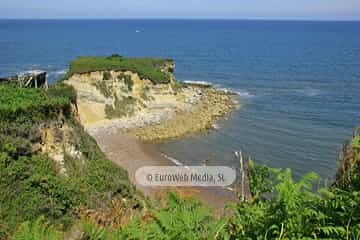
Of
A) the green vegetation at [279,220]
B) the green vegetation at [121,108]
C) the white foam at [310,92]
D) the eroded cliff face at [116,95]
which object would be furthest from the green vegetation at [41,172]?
the white foam at [310,92]

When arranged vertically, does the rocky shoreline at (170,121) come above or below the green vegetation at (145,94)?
below

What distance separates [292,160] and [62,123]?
56.5ft

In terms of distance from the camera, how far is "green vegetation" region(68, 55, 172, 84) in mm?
37781

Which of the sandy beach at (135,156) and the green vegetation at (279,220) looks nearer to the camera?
the green vegetation at (279,220)

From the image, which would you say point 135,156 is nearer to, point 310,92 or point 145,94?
point 145,94

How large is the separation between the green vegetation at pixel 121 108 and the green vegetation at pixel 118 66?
272cm

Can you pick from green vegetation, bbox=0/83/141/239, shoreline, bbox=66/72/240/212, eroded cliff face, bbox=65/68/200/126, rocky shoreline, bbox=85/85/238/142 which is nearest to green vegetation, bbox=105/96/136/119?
eroded cliff face, bbox=65/68/200/126

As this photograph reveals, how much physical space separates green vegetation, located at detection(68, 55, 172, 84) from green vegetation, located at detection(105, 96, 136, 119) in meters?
2.72

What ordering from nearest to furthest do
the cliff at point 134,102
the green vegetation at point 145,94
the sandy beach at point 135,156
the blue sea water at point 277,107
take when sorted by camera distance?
the sandy beach at point 135,156
the blue sea water at point 277,107
the cliff at point 134,102
the green vegetation at point 145,94

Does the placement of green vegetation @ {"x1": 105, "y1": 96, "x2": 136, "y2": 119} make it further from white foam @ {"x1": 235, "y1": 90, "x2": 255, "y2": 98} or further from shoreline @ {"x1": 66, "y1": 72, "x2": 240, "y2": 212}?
white foam @ {"x1": 235, "y1": 90, "x2": 255, "y2": 98}

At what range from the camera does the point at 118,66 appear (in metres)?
39.0

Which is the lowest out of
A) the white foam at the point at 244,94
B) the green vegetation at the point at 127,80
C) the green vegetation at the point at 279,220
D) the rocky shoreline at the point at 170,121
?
the white foam at the point at 244,94

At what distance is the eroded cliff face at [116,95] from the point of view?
118ft

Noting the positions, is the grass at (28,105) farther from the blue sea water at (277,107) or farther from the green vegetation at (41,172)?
the blue sea water at (277,107)
